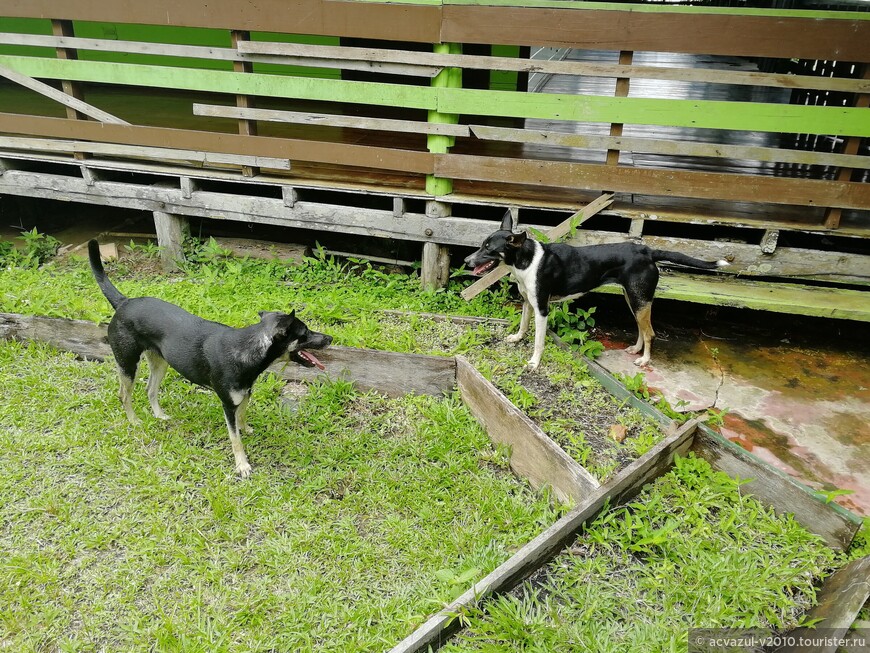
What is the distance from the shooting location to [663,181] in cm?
528

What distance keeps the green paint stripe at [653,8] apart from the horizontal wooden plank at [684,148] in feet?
3.22

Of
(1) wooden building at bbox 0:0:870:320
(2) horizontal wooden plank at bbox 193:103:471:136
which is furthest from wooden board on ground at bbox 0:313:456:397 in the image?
(2) horizontal wooden plank at bbox 193:103:471:136

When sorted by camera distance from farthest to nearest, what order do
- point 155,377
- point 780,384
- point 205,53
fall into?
1. point 205,53
2. point 780,384
3. point 155,377

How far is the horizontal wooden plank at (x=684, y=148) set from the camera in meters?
4.89

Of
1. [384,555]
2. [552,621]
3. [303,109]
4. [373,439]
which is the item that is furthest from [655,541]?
[303,109]

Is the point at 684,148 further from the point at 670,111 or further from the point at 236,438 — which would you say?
the point at 236,438

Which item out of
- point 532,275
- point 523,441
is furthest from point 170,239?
point 523,441

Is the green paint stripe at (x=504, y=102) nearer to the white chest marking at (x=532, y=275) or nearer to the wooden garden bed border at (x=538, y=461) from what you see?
the white chest marking at (x=532, y=275)

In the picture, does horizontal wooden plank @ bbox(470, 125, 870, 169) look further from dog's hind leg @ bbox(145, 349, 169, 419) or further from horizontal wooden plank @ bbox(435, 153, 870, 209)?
dog's hind leg @ bbox(145, 349, 169, 419)

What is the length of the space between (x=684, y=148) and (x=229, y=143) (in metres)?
4.40

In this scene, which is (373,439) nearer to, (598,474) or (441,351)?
(441,351)

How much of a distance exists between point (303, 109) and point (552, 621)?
7.96 metres

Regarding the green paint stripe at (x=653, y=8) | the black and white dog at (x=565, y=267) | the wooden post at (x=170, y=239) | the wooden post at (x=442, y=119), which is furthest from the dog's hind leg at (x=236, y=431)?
the green paint stripe at (x=653, y=8)

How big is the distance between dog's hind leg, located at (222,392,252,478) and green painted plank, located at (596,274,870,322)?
3156mm
